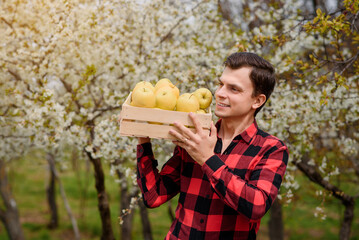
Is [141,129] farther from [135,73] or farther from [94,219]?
[94,219]

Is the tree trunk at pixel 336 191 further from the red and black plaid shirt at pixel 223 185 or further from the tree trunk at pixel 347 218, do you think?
the red and black plaid shirt at pixel 223 185

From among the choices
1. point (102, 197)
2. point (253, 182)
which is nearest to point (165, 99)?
point (253, 182)

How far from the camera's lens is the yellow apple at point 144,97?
2.28 metres

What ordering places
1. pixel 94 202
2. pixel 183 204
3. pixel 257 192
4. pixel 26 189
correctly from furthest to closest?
pixel 26 189, pixel 94 202, pixel 183 204, pixel 257 192

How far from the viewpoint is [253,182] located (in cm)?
208


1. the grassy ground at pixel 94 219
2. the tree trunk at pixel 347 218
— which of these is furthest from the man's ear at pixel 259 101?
Result: the grassy ground at pixel 94 219

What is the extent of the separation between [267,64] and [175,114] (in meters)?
0.72

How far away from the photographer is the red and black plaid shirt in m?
1.99

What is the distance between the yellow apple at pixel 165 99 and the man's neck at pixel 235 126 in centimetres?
42

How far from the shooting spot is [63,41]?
16.9 feet

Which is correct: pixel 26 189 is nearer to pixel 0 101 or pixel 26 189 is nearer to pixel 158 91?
pixel 0 101

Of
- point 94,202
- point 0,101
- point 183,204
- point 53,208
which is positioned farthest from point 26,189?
point 183,204

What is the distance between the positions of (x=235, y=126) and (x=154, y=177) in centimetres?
71

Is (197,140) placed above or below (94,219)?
above
